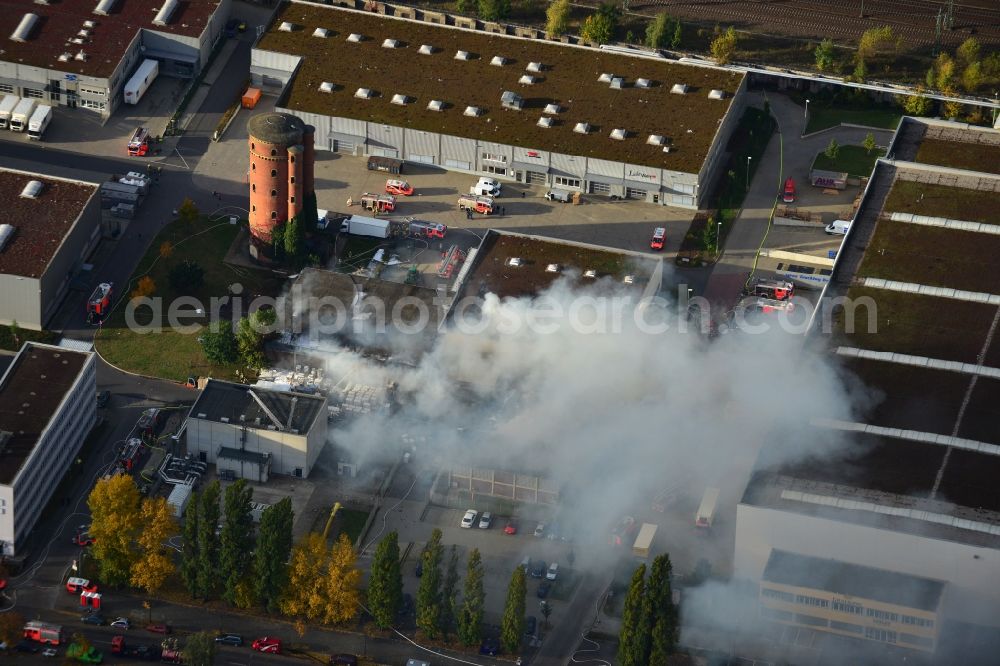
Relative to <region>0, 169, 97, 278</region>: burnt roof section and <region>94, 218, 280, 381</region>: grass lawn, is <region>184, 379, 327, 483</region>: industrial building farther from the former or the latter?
<region>0, 169, 97, 278</region>: burnt roof section

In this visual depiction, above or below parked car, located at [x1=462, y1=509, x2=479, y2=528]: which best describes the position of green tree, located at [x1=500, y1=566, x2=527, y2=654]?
below

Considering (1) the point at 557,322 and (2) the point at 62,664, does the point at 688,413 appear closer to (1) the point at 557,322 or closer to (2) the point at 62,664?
(1) the point at 557,322

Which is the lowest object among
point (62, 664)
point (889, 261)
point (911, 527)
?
point (62, 664)

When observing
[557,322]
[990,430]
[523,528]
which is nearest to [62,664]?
[523,528]

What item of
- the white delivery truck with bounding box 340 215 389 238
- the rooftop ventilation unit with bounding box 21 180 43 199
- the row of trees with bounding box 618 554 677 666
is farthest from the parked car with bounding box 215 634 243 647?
the white delivery truck with bounding box 340 215 389 238

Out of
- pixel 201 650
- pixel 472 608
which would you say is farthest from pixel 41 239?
pixel 472 608

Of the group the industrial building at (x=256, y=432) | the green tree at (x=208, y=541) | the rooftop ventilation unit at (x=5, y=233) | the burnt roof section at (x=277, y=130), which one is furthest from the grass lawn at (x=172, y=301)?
the green tree at (x=208, y=541)

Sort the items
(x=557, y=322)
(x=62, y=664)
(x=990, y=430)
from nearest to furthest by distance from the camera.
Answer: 1. (x=62, y=664)
2. (x=990, y=430)
3. (x=557, y=322)
